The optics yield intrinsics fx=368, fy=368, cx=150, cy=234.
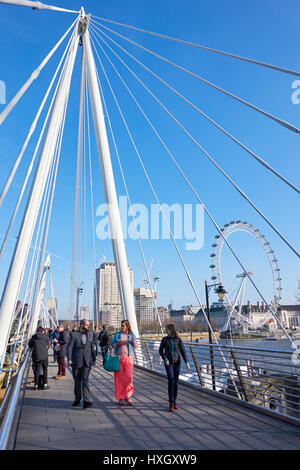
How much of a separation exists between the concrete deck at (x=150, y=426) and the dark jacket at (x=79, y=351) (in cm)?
69

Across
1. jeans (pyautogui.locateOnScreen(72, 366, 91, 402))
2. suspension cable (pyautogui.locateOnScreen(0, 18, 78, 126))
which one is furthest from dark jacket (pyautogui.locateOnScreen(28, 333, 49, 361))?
suspension cable (pyautogui.locateOnScreen(0, 18, 78, 126))

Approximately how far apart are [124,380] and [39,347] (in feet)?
8.64

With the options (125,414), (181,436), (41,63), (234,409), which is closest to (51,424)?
(125,414)

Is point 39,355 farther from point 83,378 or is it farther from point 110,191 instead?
point 110,191

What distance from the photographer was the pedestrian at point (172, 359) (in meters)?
5.46

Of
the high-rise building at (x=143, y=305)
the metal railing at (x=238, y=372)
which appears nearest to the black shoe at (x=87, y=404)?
the metal railing at (x=238, y=372)

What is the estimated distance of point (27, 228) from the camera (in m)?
7.13

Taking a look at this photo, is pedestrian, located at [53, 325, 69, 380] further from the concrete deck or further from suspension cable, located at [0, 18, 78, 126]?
suspension cable, located at [0, 18, 78, 126]

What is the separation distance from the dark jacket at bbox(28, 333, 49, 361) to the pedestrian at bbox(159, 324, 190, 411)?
3195 millimetres

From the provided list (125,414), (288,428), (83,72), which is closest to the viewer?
(288,428)
